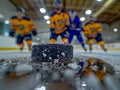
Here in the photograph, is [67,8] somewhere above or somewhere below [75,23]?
above

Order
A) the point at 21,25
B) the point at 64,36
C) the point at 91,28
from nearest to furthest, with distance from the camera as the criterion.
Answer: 1. the point at 64,36
2. the point at 21,25
3. the point at 91,28

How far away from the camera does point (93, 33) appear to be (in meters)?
6.59

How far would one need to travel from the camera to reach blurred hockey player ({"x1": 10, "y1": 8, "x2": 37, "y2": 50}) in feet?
19.9

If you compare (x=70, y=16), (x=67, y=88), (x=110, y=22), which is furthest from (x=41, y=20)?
(x=67, y=88)

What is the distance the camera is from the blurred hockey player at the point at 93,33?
21.3ft

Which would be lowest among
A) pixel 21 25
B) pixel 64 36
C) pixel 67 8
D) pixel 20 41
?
pixel 20 41

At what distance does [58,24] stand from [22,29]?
3.82 feet

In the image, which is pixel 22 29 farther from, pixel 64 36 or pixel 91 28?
pixel 91 28

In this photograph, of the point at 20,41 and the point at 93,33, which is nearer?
the point at 20,41

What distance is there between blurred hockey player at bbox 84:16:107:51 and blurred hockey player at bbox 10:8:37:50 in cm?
172

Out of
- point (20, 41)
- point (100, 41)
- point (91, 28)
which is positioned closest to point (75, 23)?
point (91, 28)

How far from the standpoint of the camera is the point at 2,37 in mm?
5258

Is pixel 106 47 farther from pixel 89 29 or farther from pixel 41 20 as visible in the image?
pixel 41 20

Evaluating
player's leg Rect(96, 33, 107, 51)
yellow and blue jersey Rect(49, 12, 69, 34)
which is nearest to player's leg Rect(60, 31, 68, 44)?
yellow and blue jersey Rect(49, 12, 69, 34)
